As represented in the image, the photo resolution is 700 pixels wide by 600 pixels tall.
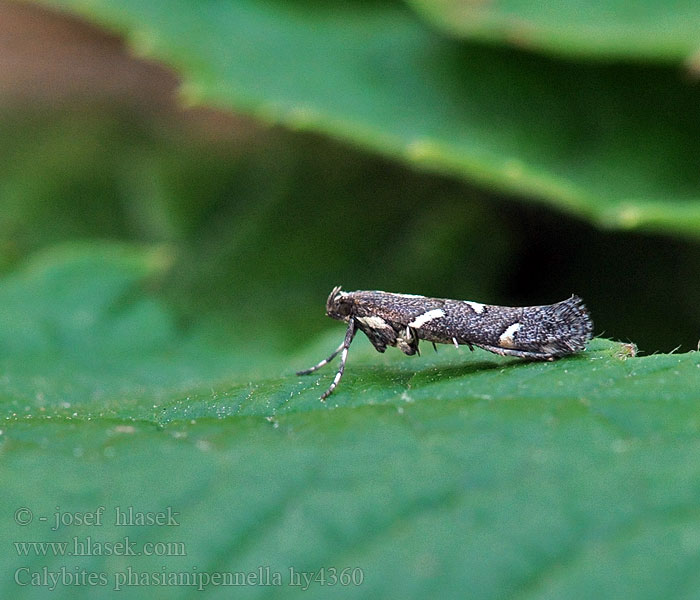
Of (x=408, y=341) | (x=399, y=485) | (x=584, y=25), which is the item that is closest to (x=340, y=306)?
(x=408, y=341)

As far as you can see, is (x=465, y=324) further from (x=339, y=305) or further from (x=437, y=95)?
(x=437, y=95)

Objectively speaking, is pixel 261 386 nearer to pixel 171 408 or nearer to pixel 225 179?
pixel 171 408

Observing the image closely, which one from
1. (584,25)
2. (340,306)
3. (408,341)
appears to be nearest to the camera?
(408,341)

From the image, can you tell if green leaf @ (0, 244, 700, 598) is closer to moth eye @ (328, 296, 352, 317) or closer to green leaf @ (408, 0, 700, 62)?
moth eye @ (328, 296, 352, 317)

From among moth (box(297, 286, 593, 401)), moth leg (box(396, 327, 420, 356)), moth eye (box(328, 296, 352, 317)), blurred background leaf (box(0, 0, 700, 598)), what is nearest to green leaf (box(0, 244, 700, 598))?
blurred background leaf (box(0, 0, 700, 598))

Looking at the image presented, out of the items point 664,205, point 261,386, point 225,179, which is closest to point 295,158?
point 225,179

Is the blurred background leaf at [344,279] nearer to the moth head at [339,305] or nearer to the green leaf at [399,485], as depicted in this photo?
the green leaf at [399,485]

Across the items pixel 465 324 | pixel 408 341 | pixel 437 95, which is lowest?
pixel 408 341
